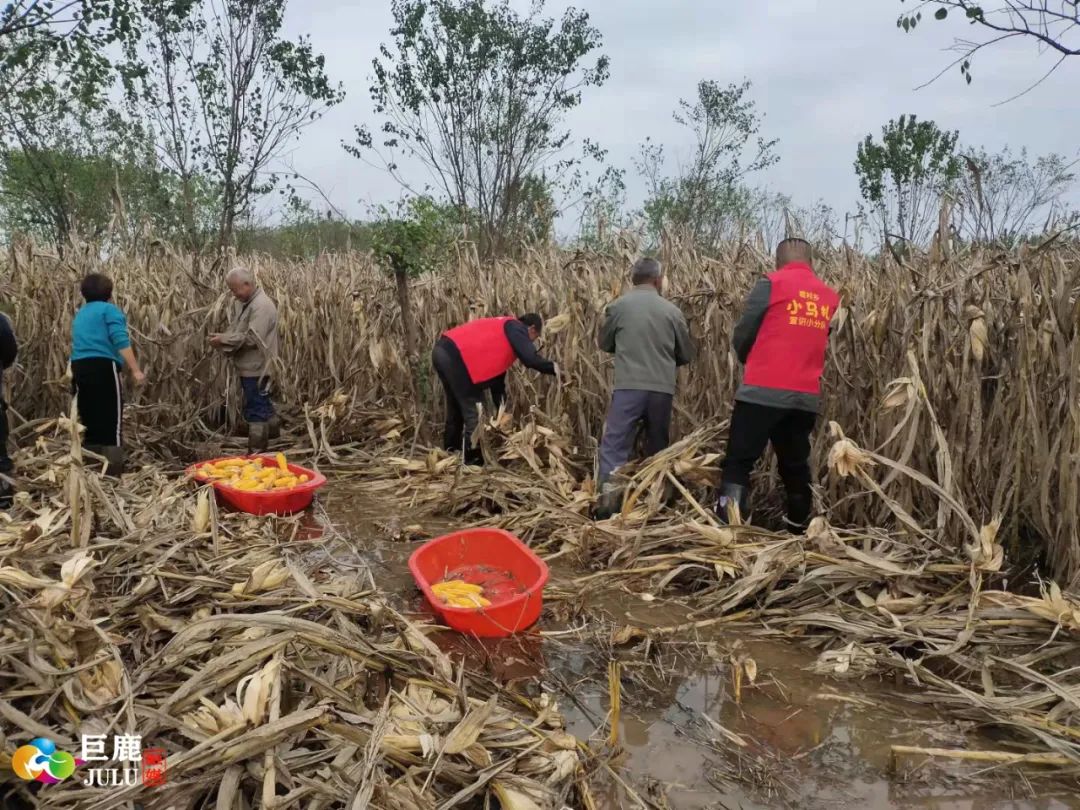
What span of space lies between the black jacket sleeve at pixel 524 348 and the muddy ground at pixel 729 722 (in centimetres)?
182

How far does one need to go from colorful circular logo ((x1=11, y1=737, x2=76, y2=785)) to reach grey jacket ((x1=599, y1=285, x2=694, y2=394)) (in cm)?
325

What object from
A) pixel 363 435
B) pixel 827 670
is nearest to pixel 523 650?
pixel 827 670

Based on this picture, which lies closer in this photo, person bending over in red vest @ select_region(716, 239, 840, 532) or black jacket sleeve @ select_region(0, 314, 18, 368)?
person bending over in red vest @ select_region(716, 239, 840, 532)

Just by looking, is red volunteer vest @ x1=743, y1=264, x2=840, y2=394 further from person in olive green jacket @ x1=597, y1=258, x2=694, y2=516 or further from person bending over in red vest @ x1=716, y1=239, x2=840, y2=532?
person in olive green jacket @ x1=597, y1=258, x2=694, y2=516

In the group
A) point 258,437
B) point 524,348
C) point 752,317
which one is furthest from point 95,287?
point 752,317

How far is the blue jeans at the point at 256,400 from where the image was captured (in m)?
6.14

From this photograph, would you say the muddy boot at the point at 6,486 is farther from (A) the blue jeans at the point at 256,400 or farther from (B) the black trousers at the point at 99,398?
(A) the blue jeans at the point at 256,400

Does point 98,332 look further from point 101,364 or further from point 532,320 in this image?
point 532,320

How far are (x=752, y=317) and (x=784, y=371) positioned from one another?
0.31 m

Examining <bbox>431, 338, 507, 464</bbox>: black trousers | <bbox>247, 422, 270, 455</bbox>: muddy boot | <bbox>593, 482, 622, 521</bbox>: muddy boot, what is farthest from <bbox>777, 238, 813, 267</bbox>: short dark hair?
<bbox>247, 422, 270, 455</bbox>: muddy boot

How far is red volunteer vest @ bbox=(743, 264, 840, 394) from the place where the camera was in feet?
12.2

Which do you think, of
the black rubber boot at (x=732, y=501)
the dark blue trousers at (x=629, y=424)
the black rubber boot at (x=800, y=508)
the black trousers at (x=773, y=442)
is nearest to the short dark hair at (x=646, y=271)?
the dark blue trousers at (x=629, y=424)

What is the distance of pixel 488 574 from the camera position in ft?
12.0

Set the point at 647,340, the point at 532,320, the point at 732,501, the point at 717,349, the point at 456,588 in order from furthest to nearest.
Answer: the point at 532,320, the point at 717,349, the point at 647,340, the point at 732,501, the point at 456,588
